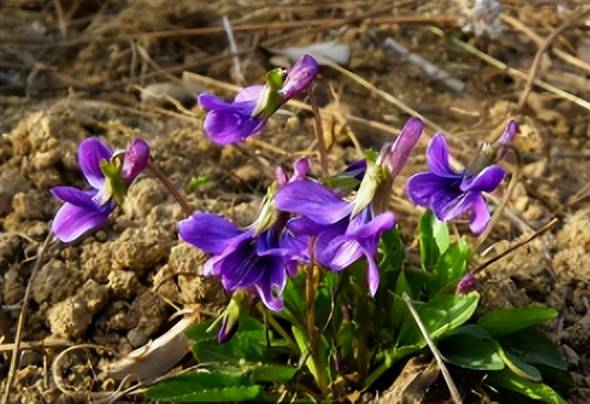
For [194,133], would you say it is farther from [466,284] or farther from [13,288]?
[466,284]

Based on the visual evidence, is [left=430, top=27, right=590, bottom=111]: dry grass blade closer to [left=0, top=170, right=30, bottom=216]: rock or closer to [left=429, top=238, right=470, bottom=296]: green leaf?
[left=429, top=238, right=470, bottom=296]: green leaf

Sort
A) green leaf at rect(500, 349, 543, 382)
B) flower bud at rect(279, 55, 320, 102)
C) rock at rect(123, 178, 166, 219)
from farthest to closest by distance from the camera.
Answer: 1. rock at rect(123, 178, 166, 219)
2. green leaf at rect(500, 349, 543, 382)
3. flower bud at rect(279, 55, 320, 102)

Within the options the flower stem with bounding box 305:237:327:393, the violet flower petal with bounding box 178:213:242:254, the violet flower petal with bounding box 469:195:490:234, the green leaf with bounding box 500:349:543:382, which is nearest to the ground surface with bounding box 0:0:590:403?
the green leaf with bounding box 500:349:543:382

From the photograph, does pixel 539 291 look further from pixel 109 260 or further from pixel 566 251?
pixel 109 260

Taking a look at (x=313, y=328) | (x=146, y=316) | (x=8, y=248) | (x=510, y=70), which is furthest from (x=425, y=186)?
(x=510, y=70)

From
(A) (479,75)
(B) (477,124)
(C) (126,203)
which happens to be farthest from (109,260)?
(A) (479,75)

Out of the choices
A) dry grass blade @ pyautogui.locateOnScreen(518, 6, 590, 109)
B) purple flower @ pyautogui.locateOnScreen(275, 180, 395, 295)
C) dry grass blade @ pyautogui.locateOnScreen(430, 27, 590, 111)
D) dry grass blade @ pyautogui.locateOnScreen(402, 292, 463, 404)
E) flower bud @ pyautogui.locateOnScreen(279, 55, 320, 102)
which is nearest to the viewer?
purple flower @ pyautogui.locateOnScreen(275, 180, 395, 295)

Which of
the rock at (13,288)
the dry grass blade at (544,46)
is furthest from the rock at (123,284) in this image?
the dry grass blade at (544,46)
